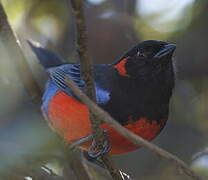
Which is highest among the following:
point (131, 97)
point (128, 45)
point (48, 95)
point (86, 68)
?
point (86, 68)

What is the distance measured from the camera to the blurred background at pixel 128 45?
4727mm

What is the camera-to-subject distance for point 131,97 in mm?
3502

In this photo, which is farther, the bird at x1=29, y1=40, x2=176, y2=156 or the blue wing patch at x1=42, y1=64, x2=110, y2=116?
the blue wing patch at x1=42, y1=64, x2=110, y2=116

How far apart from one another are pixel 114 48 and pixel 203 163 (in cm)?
150

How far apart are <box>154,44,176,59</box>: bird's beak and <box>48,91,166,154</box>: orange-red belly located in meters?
0.44

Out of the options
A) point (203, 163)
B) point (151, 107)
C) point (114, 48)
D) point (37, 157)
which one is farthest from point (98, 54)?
point (37, 157)

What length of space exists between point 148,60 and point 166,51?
0.59ft

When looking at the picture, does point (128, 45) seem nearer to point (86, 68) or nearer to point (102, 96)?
point (102, 96)

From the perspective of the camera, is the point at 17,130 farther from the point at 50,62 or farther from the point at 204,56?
the point at 204,56

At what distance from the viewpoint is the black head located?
3535 millimetres

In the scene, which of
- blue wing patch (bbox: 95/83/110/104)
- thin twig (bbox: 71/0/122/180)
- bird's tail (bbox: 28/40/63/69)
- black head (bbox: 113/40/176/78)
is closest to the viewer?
thin twig (bbox: 71/0/122/180)

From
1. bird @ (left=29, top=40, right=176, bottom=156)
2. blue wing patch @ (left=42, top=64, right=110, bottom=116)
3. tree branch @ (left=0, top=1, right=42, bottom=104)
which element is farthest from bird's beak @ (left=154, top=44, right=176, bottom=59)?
tree branch @ (left=0, top=1, right=42, bottom=104)

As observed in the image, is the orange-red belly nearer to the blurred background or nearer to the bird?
the bird

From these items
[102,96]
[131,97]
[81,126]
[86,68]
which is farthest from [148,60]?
[86,68]
